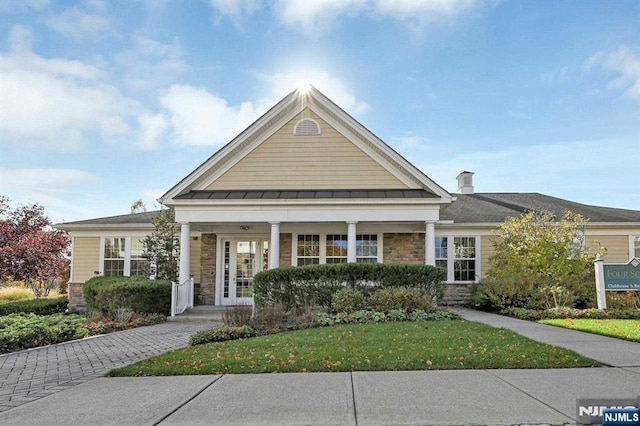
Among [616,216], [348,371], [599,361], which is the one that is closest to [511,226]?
[616,216]

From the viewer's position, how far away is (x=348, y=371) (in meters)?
5.53

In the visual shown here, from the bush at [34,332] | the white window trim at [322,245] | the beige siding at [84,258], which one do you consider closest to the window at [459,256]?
the white window trim at [322,245]

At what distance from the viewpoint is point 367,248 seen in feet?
50.2

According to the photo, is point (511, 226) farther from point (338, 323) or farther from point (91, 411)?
point (91, 411)

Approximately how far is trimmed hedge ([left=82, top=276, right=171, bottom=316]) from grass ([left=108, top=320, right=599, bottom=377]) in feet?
19.0

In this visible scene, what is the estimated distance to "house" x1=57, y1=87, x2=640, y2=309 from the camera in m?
13.7

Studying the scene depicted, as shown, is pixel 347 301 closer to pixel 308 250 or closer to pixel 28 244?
pixel 308 250

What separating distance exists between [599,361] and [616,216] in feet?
41.6

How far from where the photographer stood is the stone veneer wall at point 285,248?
15500mm

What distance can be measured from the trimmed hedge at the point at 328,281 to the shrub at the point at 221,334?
8.14 ft

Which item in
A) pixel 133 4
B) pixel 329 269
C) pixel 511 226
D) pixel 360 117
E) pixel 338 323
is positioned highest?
pixel 133 4

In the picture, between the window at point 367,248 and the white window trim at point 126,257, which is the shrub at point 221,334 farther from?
the white window trim at point 126,257

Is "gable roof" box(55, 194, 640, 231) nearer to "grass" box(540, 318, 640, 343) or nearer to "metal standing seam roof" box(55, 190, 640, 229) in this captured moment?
"metal standing seam roof" box(55, 190, 640, 229)

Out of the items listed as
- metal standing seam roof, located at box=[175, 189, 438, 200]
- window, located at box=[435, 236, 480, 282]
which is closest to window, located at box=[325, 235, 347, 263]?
metal standing seam roof, located at box=[175, 189, 438, 200]
